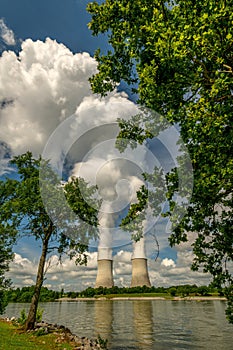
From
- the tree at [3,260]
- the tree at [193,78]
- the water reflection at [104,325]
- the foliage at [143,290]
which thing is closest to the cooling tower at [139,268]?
the foliage at [143,290]

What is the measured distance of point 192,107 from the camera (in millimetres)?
10781

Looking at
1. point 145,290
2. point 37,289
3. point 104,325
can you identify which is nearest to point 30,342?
point 37,289

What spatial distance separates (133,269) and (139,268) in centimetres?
333

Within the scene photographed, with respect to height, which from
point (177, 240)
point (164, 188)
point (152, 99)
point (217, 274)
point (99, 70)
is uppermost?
point (99, 70)

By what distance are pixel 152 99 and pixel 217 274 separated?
833 centimetres

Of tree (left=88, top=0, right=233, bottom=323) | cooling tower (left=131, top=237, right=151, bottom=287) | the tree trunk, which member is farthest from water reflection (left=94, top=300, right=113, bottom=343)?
cooling tower (left=131, top=237, right=151, bottom=287)

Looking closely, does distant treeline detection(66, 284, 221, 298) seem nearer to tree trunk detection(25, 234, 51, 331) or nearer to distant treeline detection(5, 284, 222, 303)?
distant treeline detection(5, 284, 222, 303)

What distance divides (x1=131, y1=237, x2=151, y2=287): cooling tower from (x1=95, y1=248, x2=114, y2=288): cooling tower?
10732mm

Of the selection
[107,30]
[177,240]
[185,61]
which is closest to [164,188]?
[177,240]

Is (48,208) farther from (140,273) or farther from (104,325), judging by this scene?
(140,273)

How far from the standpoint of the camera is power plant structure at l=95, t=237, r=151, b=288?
134 metres

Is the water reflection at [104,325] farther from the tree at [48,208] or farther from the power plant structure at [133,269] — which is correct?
the power plant structure at [133,269]

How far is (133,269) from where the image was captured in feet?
446

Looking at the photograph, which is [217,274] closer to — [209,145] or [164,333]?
[209,145]
